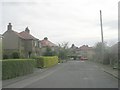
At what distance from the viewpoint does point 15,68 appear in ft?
84.8

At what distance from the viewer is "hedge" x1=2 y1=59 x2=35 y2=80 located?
76.7ft

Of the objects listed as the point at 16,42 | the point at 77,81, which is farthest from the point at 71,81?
the point at 16,42

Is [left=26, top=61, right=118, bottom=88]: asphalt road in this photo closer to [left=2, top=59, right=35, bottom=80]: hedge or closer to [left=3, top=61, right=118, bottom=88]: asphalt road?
[left=3, top=61, right=118, bottom=88]: asphalt road

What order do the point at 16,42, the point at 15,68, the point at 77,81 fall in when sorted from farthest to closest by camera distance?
the point at 16,42, the point at 15,68, the point at 77,81

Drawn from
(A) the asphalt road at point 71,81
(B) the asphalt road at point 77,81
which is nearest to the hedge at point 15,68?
(A) the asphalt road at point 71,81

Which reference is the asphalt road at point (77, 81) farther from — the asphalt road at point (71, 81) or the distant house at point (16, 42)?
the distant house at point (16, 42)

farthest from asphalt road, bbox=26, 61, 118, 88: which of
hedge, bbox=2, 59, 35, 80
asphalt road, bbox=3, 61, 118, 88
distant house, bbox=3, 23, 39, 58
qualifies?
distant house, bbox=3, 23, 39, 58

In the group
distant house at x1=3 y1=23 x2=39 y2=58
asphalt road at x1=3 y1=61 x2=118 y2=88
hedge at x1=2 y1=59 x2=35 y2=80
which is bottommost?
asphalt road at x1=3 y1=61 x2=118 y2=88

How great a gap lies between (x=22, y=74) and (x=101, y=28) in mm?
27960

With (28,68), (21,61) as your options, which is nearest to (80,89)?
(21,61)

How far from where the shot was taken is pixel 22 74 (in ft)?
93.4

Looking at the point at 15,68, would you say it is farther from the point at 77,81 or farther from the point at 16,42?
the point at 16,42

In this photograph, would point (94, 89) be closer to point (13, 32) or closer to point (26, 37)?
point (13, 32)

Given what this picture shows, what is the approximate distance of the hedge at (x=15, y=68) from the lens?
2337 centimetres
